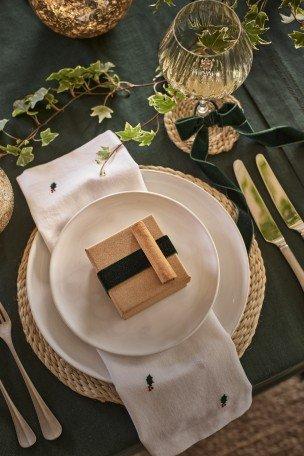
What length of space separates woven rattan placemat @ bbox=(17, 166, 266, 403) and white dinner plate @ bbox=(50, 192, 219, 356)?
63mm

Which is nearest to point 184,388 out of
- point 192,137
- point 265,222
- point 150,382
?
point 150,382

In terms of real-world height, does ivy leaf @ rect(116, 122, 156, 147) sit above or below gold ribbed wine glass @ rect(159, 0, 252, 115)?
below

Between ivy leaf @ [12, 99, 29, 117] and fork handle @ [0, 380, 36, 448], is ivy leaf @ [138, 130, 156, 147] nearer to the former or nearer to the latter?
ivy leaf @ [12, 99, 29, 117]

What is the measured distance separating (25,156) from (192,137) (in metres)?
0.25

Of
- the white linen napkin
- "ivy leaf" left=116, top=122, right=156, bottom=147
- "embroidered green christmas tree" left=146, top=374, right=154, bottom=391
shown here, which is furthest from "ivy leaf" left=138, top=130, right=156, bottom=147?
"embroidered green christmas tree" left=146, top=374, right=154, bottom=391

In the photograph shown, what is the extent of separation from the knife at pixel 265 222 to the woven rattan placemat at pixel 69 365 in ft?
0.11

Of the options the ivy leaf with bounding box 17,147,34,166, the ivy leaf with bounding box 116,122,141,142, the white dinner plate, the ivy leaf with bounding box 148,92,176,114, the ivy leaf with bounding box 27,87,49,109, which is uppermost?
the ivy leaf with bounding box 27,87,49,109

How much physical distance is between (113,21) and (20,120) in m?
0.22

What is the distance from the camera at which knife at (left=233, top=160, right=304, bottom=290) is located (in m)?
0.71

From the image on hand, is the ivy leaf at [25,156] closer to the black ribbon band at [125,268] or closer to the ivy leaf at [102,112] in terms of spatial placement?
the ivy leaf at [102,112]

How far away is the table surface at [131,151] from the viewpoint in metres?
0.65

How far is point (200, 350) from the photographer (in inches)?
24.8

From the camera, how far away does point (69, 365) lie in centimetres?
64

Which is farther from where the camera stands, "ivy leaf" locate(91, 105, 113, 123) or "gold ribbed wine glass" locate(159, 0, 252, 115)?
"ivy leaf" locate(91, 105, 113, 123)
